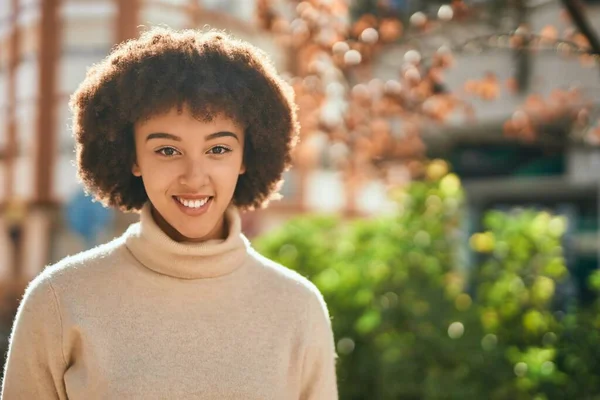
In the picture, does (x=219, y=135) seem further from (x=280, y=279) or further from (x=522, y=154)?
(x=522, y=154)

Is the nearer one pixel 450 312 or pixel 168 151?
pixel 168 151

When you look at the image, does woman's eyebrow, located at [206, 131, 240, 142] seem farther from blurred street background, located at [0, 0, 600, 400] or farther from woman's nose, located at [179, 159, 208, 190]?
blurred street background, located at [0, 0, 600, 400]

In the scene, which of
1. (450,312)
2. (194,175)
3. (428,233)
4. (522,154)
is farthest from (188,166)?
(522,154)

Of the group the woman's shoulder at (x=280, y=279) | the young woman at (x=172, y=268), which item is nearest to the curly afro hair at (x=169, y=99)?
the young woman at (x=172, y=268)

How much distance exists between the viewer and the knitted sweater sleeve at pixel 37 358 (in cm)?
193

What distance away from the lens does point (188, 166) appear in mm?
1976

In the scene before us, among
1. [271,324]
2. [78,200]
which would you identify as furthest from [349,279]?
[78,200]

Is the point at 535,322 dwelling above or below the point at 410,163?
below

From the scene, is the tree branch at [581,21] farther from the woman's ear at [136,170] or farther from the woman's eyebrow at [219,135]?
the woman's ear at [136,170]

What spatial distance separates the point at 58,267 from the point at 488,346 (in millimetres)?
2734

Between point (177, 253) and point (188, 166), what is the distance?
8.4 inches

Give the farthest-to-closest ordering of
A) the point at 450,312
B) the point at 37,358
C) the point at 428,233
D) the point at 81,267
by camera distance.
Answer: the point at 428,233, the point at 450,312, the point at 81,267, the point at 37,358

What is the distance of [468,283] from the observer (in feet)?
15.7

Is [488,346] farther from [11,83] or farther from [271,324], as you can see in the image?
[11,83]
